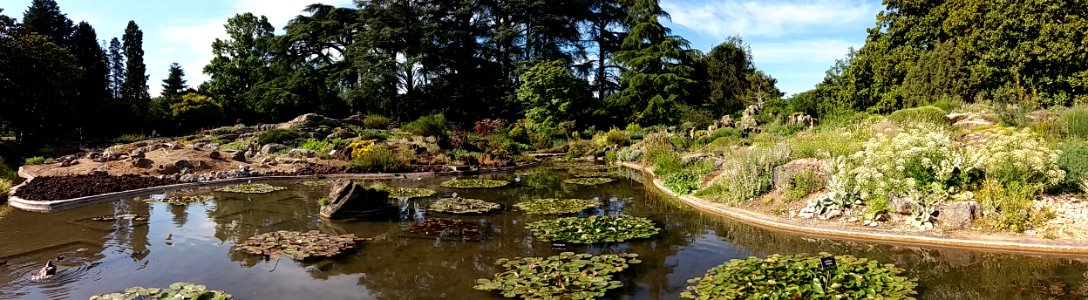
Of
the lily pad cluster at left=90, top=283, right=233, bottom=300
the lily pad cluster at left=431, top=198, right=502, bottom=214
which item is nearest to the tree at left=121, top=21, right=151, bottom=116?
the lily pad cluster at left=431, top=198, right=502, bottom=214

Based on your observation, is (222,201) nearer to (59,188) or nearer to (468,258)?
(59,188)

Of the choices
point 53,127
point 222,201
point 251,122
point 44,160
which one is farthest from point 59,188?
point 251,122

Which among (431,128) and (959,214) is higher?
(431,128)

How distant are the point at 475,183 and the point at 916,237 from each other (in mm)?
8940

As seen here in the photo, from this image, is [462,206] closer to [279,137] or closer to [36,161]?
[279,137]

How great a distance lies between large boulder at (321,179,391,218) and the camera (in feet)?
28.4

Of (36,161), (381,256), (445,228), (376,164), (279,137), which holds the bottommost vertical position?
(381,256)

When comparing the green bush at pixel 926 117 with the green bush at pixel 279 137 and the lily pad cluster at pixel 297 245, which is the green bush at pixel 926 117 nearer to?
the lily pad cluster at pixel 297 245

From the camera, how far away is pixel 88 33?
1507 inches

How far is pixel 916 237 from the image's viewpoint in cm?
676

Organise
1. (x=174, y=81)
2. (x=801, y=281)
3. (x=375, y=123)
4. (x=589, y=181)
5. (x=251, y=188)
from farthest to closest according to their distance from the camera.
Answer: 1. (x=174, y=81)
2. (x=375, y=123)
3. (x=589, y=181)
4. (x=251, y=188)
5. (x=801, y=281)

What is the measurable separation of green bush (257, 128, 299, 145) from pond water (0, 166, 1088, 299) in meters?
8.85

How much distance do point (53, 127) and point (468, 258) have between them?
2358 centimetres

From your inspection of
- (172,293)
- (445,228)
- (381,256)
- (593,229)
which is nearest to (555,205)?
(593,229)
